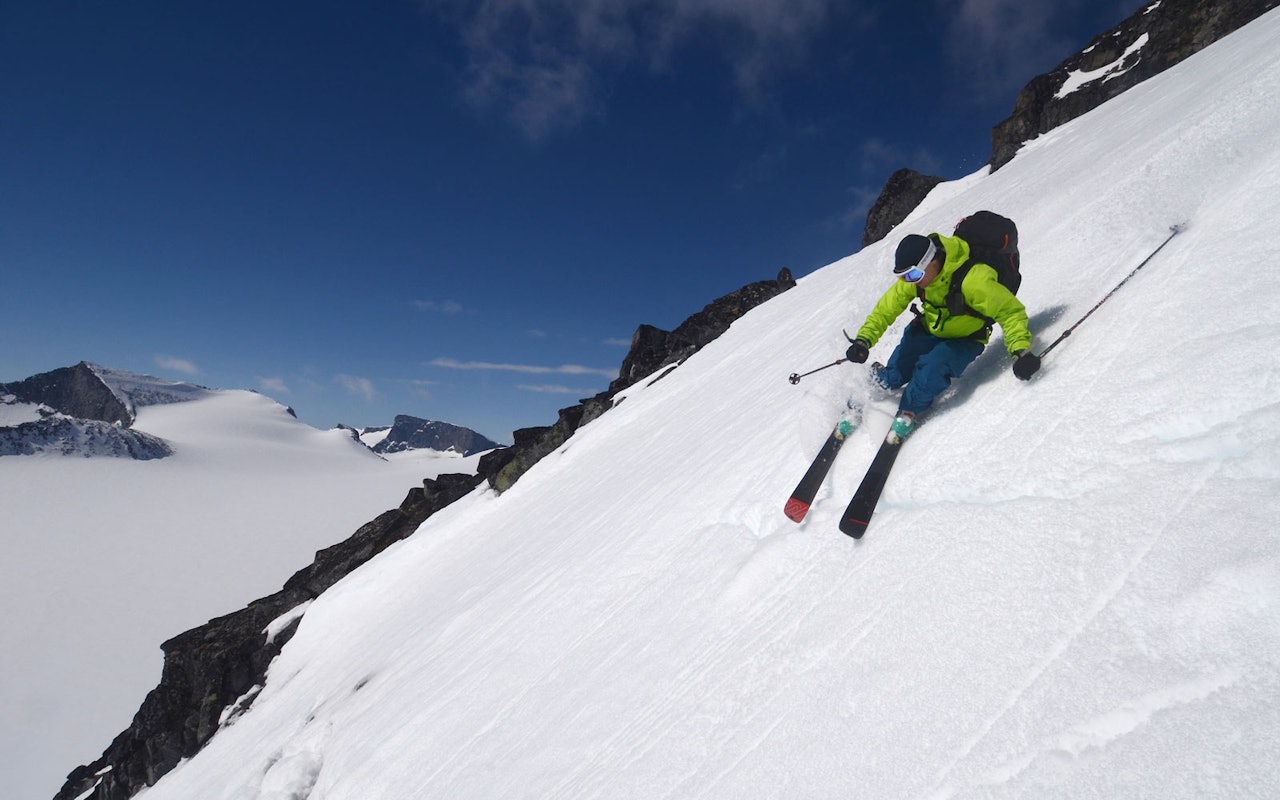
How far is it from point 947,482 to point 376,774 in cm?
627

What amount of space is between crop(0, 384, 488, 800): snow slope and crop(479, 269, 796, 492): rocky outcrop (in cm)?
3533

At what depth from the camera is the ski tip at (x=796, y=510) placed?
438 cm

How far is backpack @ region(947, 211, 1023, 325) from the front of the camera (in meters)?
4.35

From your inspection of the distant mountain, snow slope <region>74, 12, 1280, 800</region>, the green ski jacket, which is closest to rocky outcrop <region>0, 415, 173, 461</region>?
the distant mountain

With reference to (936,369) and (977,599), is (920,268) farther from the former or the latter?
(977,599)

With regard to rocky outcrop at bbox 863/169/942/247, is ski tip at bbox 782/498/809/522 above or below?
below

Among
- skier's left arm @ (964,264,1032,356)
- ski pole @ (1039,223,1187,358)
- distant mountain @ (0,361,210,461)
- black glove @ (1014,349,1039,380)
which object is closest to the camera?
black glove @ (1014,349,1039,380)

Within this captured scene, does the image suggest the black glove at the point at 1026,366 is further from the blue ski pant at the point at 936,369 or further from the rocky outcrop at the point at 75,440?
the rocky outcrop at the point at 75,440

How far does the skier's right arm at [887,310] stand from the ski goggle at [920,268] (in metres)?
0.53

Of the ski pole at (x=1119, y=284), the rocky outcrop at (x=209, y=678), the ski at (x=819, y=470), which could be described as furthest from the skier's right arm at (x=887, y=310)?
the rocky outcrop at (x=209, y=678)

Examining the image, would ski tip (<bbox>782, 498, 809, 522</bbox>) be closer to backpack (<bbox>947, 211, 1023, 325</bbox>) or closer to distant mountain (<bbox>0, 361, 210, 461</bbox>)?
backpack (<bbox>947, 211, 1023, 325</bbox>)

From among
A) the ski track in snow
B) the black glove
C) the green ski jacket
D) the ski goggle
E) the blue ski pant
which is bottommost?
the ski track in snow

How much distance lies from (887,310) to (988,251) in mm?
938

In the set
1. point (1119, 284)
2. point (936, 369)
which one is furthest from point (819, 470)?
point (1119, 284)
